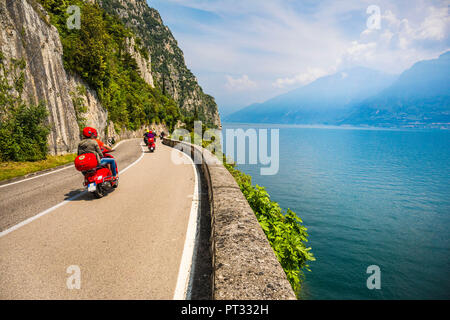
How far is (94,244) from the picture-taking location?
4.13 m

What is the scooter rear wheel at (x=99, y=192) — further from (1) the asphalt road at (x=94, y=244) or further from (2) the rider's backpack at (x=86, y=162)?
(2) the rider's backpack at (x=86, y=162)

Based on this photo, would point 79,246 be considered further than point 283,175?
No

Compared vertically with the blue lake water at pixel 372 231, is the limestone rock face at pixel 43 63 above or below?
above

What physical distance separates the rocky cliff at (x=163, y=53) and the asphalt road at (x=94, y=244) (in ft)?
411

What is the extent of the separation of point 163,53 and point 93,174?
158 m

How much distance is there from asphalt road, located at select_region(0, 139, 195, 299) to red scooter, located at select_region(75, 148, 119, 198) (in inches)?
12.5

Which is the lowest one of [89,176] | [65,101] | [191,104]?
[89,176]

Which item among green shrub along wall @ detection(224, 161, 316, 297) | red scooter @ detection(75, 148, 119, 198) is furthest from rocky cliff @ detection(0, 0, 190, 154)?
green shrub along wall @ detection(224, 161, 316, 297)

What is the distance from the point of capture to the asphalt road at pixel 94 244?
2.99m

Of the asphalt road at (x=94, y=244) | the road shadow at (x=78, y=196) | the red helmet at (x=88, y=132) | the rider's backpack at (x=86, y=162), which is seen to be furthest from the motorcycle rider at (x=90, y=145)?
the asphalt road at (x=94, y=244)

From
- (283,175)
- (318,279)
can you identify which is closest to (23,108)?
(318,279)

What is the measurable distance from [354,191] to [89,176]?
28.0 m

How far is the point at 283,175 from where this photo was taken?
34.6 metres
